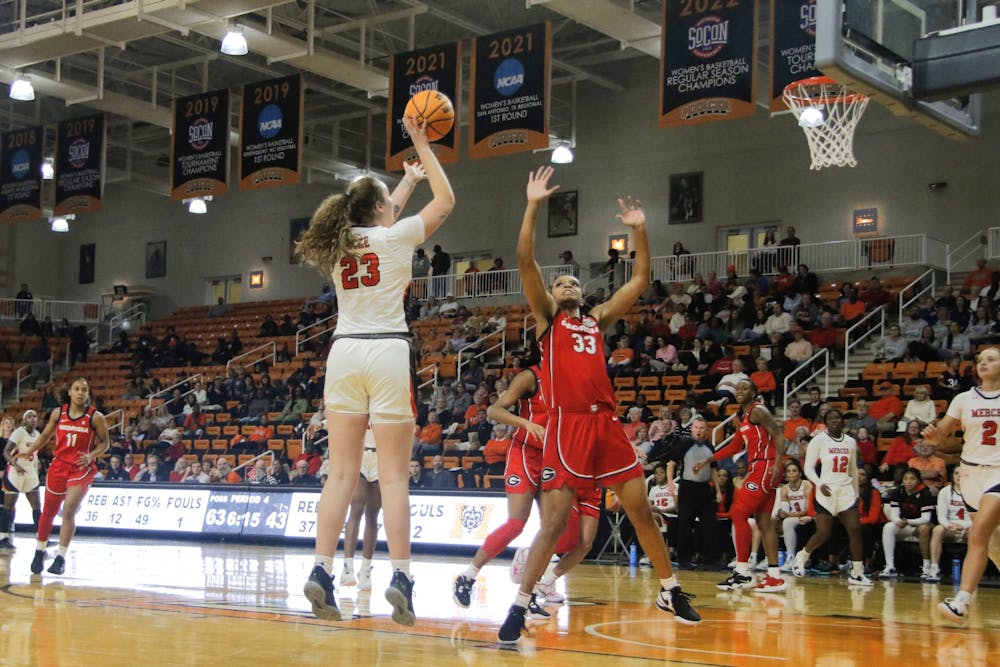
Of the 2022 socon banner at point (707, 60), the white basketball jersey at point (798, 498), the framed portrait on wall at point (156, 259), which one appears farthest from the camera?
the framed portrait on wall at point (156, 259)

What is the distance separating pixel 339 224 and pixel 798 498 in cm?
992

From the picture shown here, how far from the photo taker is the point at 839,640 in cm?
710

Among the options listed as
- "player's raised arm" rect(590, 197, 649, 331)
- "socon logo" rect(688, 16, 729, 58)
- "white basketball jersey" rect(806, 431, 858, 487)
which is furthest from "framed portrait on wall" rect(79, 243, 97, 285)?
"player's raised arm" rect(590, 197, 649, 331)

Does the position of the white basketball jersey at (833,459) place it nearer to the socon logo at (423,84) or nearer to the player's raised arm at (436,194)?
the player's raised arm at (436,194)

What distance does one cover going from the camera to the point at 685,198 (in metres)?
29.7

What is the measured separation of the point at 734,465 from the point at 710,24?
6.22 metres

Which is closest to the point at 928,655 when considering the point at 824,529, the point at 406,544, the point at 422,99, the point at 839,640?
the point at 839,640

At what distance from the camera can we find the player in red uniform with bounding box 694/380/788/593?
10820 mm

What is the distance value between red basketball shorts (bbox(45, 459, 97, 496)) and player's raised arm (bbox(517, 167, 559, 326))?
6038 mm

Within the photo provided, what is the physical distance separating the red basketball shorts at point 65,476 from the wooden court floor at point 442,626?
2.67 ft

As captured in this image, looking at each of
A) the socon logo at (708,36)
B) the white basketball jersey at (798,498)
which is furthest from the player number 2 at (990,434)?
the socon logo at (708,36)

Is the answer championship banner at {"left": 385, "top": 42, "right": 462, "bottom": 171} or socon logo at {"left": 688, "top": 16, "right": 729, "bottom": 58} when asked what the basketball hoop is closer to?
socon logo at {"left": 688, "top": 16, "right": 729, "bottom": 58}

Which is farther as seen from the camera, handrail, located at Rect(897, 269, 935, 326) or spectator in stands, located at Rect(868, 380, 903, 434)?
handrail, located at Rect(897, 269, 935, 326)

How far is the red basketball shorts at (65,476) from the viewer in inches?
441
